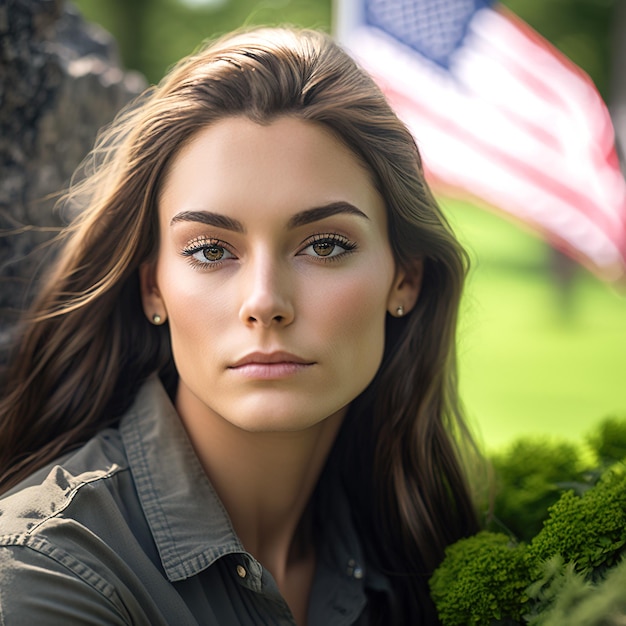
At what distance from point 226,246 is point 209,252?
0.05 metres

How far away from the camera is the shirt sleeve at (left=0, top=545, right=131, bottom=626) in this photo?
1694mm

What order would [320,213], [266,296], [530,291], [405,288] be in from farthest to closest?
[530,291]
[405,288]
[320,213]
[266,296]

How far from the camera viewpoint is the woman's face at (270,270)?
2037 mm

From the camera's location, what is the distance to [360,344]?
2.18 metres

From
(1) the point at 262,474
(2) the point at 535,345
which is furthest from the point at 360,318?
(2) the point at 535,345

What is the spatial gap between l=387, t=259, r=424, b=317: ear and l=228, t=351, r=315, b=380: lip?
0.46 m

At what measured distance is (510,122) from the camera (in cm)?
723

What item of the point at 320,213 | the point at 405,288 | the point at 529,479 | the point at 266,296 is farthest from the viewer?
the point at 529,479

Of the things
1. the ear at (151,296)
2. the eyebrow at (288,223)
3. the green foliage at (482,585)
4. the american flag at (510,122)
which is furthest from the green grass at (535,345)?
the eyebrow at (288,223)

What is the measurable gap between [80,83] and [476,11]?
3.37 metres

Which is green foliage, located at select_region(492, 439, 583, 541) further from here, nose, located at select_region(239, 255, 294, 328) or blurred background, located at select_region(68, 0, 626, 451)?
blurred background, located at select_region(68, 0, 626, 451)

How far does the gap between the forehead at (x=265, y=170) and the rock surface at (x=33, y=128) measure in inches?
27.5

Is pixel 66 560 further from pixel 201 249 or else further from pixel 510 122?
pixel 510 122

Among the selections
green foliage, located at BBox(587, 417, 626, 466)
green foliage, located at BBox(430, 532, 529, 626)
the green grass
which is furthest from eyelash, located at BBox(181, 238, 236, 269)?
the green grass
